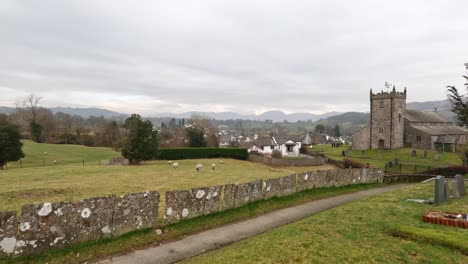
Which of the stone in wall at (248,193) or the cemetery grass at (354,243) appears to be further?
the stone in wall at (248,193)

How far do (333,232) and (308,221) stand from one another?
A: 1.59m

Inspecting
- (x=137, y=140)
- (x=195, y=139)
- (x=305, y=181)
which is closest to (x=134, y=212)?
(x=305, y=181)

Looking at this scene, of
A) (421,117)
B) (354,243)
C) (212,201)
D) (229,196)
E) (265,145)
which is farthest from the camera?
(265,145)

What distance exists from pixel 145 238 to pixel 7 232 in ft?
12.0

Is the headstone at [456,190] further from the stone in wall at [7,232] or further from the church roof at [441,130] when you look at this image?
the church roof at [441,130]

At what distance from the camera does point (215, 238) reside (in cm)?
978

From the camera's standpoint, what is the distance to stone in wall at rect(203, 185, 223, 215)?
11427 mm

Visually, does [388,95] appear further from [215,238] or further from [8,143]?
[8,143]

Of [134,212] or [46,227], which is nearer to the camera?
[46,227]

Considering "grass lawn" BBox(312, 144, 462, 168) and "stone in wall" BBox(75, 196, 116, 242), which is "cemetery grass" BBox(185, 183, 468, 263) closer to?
"stone in wall" BBox(75, 196, 116, 242)

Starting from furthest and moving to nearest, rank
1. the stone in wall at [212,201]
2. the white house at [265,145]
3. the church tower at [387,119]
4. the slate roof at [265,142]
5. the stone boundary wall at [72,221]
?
the slate roof at [265,142] < the white house at [265,145] < the church tower at [387,119] < the stone in wall at [212,201] < the stone boundary wall at [72,221]

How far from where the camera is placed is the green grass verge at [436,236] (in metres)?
8.26

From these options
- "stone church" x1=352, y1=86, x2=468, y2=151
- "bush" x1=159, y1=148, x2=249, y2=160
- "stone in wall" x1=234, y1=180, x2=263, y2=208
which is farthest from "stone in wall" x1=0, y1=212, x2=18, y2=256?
"stone church" x1=352, y1=86, x2=468, y2=151

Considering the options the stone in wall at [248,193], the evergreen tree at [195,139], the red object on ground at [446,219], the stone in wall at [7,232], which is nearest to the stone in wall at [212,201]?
the stone in wall at [248,193]
